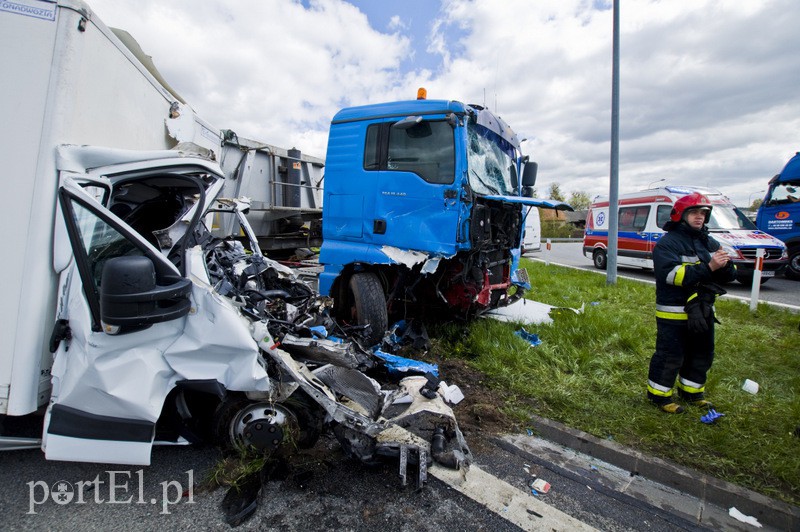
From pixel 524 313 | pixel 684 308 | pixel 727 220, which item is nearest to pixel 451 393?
pixel 684 308

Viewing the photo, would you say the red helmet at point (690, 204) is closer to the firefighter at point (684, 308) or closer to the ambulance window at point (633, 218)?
the firefighter at point (684, 308)

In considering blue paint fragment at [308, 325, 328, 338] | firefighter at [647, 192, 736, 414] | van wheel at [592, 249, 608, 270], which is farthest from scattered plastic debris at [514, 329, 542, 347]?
van wheel at [592, 249, 608, 270]

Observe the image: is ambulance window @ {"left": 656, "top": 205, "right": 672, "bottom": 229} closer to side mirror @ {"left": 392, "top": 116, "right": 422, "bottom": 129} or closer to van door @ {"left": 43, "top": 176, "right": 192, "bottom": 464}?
side mirror @ {"left": 392, "top": 116, "right": 422, "bottom": 129}

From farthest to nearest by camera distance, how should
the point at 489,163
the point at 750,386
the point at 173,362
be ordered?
the point at 489,163 → the point at 750,386 → the point at 173,362

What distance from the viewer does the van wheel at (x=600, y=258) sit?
12508 millimetres

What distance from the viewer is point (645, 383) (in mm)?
3576

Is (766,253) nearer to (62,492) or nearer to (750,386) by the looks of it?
(750,386)

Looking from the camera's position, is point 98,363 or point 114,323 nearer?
point 114,323

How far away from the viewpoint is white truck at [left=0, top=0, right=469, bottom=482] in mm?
1946

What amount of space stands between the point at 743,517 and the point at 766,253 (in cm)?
876

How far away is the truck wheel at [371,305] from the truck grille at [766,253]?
27.6 feet

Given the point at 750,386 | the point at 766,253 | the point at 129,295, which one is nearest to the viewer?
the point at 129,295

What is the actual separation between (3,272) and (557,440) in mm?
3430

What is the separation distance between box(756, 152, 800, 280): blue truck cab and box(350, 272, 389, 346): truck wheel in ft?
37.0
